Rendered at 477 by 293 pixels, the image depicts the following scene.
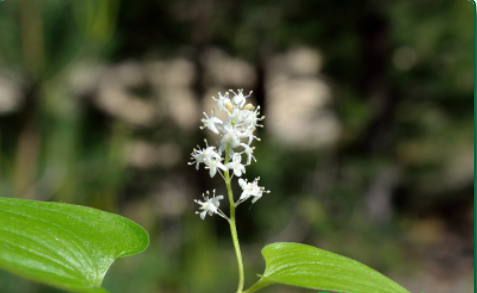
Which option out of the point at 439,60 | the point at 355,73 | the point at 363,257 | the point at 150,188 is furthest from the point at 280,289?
the point at 439,60

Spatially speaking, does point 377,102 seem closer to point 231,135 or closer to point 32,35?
point 32,35

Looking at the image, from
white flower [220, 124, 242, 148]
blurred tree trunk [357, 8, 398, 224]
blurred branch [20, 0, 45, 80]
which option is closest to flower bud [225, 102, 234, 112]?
white flower [220, 124, 242, 148]

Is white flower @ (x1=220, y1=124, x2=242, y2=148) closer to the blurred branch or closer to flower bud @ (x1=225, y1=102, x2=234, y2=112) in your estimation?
flower bud @ (x1=225, y1=102, x2=234, y2=112)

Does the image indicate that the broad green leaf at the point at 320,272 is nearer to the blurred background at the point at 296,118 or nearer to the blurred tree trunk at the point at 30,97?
the blurred tree trunk at the point at 30,97

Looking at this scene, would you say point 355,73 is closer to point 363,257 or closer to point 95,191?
point 363,257

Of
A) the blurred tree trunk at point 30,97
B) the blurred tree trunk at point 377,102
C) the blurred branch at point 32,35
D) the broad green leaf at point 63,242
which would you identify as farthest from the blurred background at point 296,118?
the broad green leaf at point 63,242
